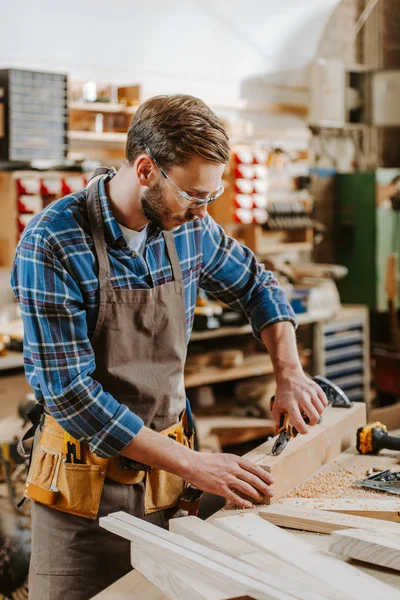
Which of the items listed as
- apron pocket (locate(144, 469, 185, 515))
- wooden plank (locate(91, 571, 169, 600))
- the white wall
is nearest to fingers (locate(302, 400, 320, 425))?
apron pocket (locate(144, 469, 185, 515))

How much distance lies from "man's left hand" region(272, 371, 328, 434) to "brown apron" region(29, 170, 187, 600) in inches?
10.3

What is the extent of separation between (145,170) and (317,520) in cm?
81

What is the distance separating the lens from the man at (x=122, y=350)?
169 centimetres

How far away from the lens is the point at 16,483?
3.49 meters

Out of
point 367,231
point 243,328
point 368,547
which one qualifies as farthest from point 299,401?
point 367,231

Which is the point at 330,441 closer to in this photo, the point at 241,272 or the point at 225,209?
the point at 241,272

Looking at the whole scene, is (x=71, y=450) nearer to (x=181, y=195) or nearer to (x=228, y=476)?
(x=228, y=476)

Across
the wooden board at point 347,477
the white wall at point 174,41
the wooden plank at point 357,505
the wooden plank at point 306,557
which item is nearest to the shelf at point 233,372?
the white wall at point 174,41

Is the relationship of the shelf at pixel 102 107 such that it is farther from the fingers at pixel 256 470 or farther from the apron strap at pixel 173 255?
the fingers at pixel 256 470

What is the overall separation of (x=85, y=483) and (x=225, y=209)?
340 centimetres

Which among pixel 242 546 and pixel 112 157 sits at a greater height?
pixel 112 157

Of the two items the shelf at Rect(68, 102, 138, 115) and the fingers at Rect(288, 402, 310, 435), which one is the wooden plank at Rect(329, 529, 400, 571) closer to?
the fingers at Rect(288, 402, 310, 435)

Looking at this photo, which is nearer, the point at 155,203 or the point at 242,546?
the point at 242,546

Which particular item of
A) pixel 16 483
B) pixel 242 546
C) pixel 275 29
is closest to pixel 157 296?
pixel 242 546
